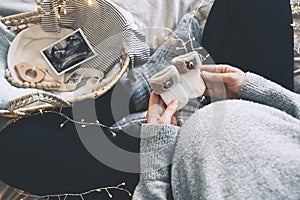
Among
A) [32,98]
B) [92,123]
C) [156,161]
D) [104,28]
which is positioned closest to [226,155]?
[156,161]

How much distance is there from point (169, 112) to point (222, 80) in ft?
0.45

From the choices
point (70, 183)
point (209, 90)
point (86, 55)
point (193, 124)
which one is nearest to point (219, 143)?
point (193, 124)

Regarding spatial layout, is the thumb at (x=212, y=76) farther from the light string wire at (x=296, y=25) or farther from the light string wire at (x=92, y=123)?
the light string wire at (x=296, y=25)

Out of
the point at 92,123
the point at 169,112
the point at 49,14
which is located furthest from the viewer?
the point at 49,14

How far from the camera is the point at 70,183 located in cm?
87

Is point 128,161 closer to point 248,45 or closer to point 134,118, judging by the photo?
point 134,118

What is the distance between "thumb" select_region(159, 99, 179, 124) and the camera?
813 millimetres

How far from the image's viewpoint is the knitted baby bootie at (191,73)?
2.80 ft

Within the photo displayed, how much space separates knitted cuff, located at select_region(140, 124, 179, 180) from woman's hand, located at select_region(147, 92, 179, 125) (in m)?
0.03

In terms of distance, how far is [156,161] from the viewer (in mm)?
772

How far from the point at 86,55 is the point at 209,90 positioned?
39cm

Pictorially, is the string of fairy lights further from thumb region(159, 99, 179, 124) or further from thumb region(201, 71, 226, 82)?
thumb region(159, 99, 179, 124)

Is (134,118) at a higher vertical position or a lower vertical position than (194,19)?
lower

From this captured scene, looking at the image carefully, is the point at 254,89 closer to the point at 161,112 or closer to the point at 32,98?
the point at 161,112
